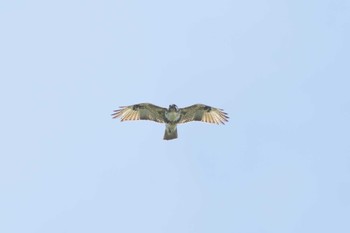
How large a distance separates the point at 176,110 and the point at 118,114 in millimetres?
3987

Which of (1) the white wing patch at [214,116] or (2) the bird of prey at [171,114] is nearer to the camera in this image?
(2) the bird of prey at [171,114]

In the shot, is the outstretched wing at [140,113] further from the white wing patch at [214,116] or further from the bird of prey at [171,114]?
the white wing patch at [214,116]

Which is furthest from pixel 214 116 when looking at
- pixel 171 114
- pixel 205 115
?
pixel 171 114

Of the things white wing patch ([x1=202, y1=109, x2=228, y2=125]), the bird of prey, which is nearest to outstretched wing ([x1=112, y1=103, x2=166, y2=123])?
the bird of prey

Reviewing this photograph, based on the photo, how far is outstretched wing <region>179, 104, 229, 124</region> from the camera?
4362cm

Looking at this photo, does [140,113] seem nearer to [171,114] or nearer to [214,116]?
[171,114]

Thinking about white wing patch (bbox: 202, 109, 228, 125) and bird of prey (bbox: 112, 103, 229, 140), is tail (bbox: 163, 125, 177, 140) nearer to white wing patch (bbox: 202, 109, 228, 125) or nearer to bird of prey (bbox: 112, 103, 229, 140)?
bird of prey (bbox: 112, 103, 229, 140)

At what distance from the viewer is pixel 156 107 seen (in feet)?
140

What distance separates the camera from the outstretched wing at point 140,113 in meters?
43.0

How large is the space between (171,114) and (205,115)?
295 centimetres

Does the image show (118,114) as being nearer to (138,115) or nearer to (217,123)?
(138,115)

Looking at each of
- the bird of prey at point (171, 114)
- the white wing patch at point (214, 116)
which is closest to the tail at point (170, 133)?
the bird of prey at point (171, 114)

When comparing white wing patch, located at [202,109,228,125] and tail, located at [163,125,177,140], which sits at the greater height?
white wing patch, located at [202,109,228,125]

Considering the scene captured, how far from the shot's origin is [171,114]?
42.6m
